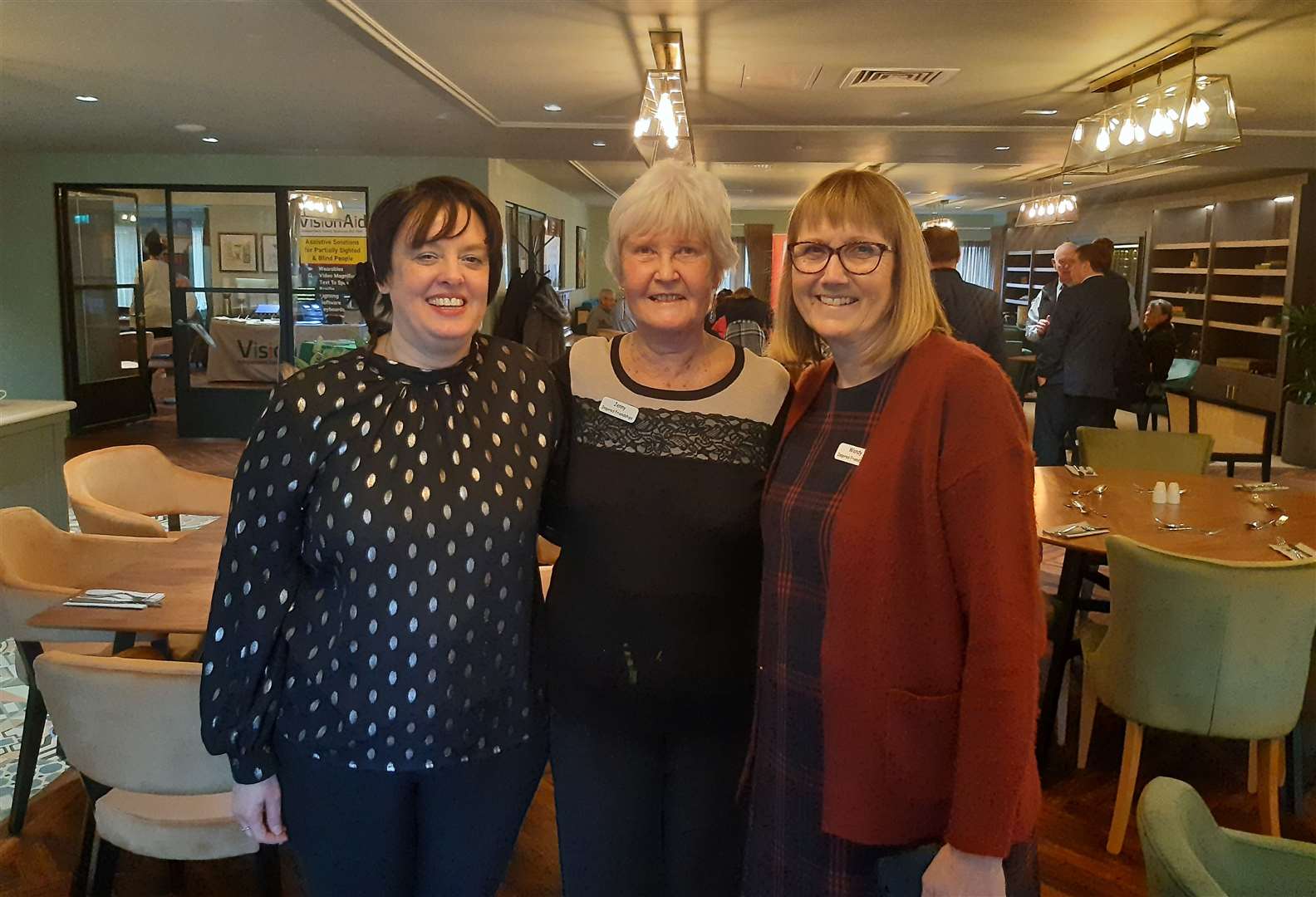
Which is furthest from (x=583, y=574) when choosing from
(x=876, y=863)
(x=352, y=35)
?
(x=352, y=35)

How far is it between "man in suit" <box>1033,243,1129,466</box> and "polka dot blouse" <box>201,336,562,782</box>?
5232 mm

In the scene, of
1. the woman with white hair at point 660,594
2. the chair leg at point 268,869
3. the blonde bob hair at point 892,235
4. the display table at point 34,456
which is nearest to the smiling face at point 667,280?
the woman with white hair at point 660,594

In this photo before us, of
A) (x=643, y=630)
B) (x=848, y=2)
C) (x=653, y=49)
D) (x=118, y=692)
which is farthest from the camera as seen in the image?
(x=653, y=49)

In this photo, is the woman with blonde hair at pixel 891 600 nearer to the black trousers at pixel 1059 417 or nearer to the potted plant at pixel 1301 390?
the black trousers at pixel 1059 417

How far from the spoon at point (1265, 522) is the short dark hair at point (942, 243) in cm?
191

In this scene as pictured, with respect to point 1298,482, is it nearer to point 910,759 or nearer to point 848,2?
point 848,2

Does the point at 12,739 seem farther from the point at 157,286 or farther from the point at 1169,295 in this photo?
the point at 1169,295

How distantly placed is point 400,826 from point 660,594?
1.72 ft

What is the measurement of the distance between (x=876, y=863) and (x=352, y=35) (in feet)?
14.1

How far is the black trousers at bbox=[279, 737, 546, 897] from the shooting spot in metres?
1.43

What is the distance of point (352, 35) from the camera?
4434 millimetres

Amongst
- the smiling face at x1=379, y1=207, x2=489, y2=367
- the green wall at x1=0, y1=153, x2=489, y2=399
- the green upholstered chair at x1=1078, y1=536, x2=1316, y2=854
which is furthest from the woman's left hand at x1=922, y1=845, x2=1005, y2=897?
the green wall at x1=0, y1=153, x2=489, y2=399

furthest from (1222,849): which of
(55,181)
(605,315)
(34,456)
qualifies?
(605,315)

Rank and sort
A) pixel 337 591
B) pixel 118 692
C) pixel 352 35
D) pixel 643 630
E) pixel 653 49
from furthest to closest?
pixel 653 49, pixel 352 35, pixel 118 692, pixel 643 630, pixel 337 591
